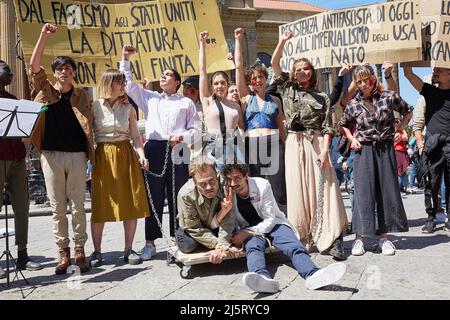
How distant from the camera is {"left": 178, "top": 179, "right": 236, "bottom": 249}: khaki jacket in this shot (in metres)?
3.92

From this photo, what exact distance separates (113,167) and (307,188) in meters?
1.88

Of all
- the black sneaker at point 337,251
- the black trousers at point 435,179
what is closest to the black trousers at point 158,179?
the black sneaker at point 337,251

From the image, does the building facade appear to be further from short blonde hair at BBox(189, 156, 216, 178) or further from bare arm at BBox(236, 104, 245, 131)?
short blonde hair at BBox(189, 156, 216, 178)

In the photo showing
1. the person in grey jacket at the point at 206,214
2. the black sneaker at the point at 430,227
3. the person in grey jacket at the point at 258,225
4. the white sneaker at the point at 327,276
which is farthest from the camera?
the black sneaker at the point at 430,227

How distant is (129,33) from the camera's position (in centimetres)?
580

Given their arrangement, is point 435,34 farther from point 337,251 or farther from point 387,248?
point 337,251

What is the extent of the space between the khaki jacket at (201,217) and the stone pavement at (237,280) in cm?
30

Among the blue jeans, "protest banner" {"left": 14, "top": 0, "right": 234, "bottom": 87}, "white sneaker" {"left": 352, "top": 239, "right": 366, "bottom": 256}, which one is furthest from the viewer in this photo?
"protest banner" {"left": 14, "top": 0, "right": 234, "bottom": 87}

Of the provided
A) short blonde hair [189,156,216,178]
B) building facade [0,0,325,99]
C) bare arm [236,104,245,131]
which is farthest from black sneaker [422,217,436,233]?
building facade [0,0,325,99]

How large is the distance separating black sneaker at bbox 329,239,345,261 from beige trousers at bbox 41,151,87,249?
2.29 m

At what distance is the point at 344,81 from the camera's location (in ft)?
17.0

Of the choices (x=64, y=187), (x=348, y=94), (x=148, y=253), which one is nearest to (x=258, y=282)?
(x=148, y=253)

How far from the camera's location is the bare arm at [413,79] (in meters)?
5.57

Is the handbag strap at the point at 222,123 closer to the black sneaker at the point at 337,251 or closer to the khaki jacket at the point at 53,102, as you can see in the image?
the khaki jacket at the point at 53,102
